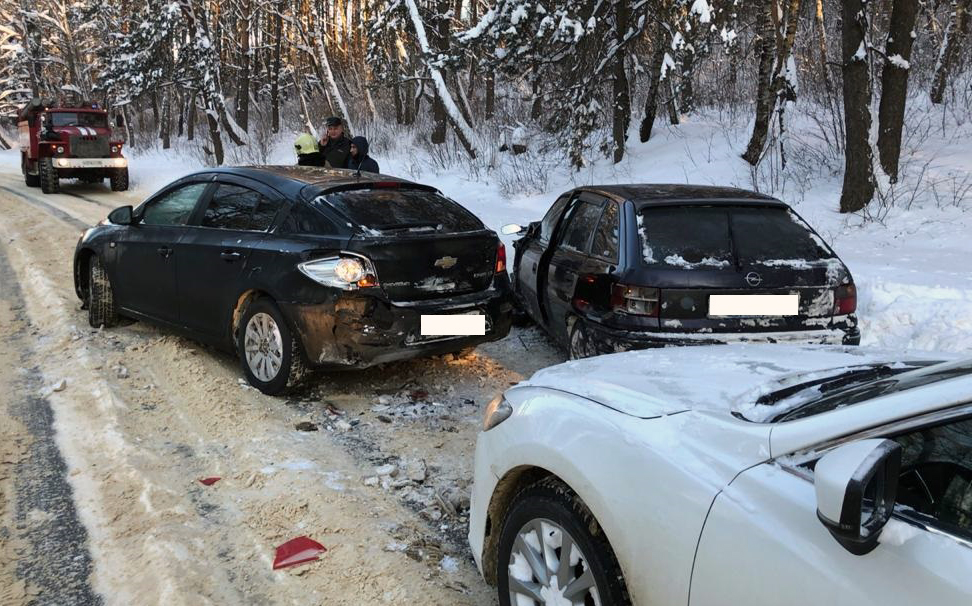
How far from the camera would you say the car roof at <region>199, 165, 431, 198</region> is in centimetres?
486

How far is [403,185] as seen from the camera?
5.28 meters

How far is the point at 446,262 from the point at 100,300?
343 cm

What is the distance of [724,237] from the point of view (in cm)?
445

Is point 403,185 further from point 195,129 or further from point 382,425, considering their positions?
point 195,129

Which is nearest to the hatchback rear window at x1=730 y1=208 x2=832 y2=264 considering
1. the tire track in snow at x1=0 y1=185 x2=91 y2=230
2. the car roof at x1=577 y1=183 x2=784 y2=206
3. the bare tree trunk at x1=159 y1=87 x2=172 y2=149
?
the car roof at x1=577 y1=183 x2=784 y2=206

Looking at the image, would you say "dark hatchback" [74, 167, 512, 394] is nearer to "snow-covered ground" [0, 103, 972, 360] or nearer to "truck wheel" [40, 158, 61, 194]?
"snow-covered ground" [0, 103, 972, 360]

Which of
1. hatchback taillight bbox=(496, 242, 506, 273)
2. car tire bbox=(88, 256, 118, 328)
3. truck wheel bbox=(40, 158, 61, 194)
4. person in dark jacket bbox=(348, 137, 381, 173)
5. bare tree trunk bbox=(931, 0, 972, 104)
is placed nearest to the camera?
hatchback taillight bbox=(496, 242, 506, 273)

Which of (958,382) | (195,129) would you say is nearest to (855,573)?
(958,382)

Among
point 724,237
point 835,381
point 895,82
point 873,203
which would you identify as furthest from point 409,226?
point 895,82

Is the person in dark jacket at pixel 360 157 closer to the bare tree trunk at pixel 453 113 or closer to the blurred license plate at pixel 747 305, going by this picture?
the blurred license plate at pixel 747 305

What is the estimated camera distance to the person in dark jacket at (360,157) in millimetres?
8750

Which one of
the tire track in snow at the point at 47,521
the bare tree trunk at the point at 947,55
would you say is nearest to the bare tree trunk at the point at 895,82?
the bare tree trunk at the point at 947,55

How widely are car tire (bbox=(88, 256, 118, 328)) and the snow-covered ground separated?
15.2 feet

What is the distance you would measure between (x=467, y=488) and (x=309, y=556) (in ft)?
3.03
